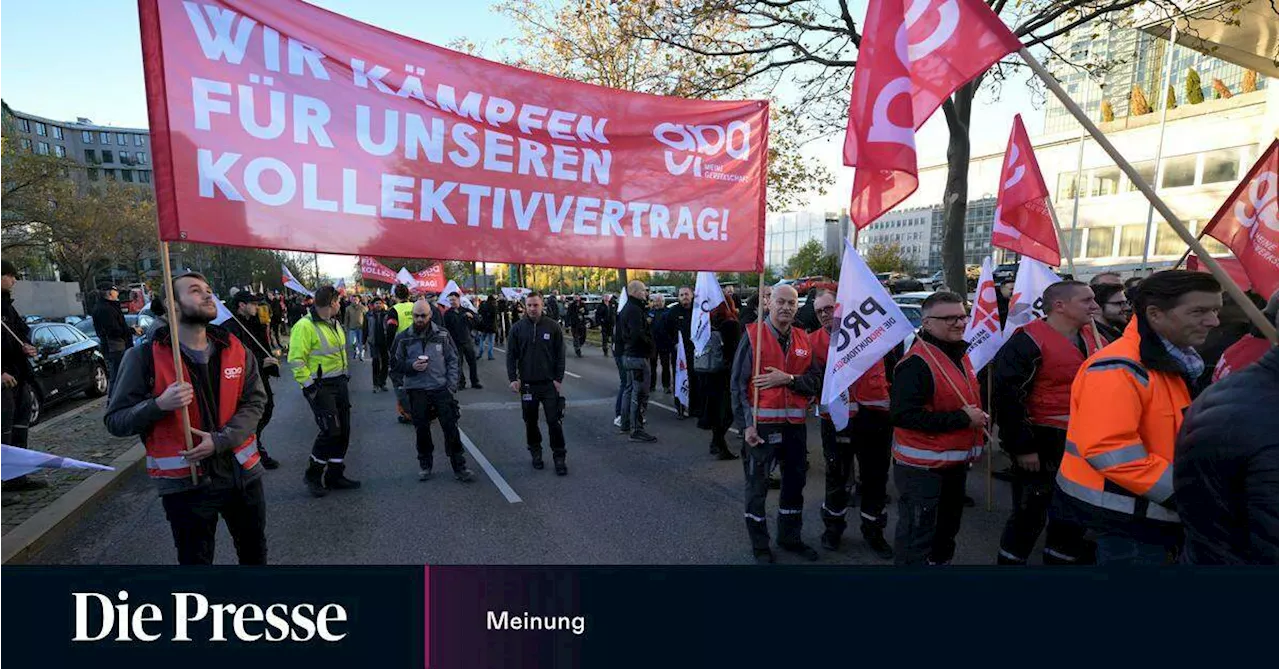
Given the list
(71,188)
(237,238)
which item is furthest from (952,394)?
(71,188)

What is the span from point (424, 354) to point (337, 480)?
1449mm

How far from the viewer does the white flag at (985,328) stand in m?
5.12

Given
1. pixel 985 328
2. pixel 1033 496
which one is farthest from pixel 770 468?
pixel 985 328

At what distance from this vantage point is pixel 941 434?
3229mm

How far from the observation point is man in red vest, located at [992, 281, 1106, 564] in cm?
345

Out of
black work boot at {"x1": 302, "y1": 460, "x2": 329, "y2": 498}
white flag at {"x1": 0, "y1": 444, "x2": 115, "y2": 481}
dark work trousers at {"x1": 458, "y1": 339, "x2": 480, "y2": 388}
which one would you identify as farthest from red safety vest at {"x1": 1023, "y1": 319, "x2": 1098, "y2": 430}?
dark work trousers at {"x1": 458, "y1": 339, "x2": 480, "y2": 388}

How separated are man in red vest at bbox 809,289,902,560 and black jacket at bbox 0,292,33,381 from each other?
273 inches

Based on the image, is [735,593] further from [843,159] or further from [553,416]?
[553,416]

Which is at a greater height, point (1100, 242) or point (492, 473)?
point (1100, 242)

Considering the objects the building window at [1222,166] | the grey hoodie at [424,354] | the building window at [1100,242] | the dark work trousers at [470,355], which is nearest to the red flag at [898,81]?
the grey hoodie at [424,354]

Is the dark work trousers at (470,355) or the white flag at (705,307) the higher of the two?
the white flag at (705,307)

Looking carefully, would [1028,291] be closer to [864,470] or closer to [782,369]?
[864,470]

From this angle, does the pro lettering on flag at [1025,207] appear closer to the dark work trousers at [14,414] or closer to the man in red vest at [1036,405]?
the man in red vest at [1036,405]

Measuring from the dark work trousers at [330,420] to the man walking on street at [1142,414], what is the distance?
5717 mm
